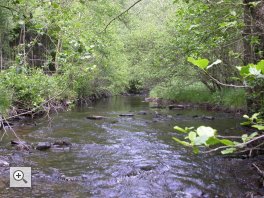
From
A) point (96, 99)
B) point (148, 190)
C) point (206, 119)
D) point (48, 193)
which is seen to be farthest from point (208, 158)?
point (96, 99)

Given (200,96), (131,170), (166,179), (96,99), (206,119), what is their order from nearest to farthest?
(166,179) → (131,170) → (206,119) → (200,96) → (96,99)

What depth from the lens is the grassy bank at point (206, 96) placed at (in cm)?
1697

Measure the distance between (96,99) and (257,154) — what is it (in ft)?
80.0

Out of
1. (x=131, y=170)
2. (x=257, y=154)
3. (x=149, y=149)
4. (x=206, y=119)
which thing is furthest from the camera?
(x=206, y=119)

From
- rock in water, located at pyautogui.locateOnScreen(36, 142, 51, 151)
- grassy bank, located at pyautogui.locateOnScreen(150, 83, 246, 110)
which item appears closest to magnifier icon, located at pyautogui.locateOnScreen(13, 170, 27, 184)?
rock in water, located at pyautogui.locateOnScreen(36, 142, 51, 151)

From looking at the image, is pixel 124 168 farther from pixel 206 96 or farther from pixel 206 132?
pixel 206 96

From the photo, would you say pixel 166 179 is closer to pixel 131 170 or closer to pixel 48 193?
pixel 131 170

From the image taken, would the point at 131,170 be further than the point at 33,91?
No

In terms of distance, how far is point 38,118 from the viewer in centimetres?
1552

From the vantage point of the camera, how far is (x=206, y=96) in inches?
855

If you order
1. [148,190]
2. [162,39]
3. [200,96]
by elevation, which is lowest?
[148,190]

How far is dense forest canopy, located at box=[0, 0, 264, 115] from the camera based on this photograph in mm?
5293

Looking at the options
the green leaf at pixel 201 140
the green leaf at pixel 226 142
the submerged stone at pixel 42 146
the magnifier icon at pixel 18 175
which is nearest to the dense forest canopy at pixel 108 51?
the green leaf at pixel 226 142

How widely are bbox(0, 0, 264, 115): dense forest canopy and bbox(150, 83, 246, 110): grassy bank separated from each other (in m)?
0.05
